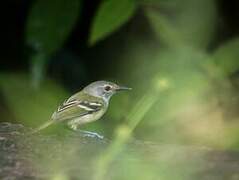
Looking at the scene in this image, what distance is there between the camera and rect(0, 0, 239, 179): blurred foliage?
782 cm

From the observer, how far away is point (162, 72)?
790cm

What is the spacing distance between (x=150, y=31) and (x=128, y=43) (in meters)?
0.21

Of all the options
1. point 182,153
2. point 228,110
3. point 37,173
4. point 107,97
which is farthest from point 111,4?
point 37,173

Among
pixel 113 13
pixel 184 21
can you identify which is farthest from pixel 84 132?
pixel 184 21

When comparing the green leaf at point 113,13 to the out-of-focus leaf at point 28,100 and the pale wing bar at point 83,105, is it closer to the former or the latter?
the pale wing bar at point 83,105

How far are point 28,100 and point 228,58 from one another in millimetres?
1526

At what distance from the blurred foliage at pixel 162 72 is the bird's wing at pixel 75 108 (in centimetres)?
27

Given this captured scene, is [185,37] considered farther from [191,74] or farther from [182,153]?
[182,153]

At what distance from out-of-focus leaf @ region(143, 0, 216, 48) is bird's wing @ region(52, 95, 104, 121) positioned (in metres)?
0.94

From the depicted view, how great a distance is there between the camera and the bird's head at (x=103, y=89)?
25.3 feet

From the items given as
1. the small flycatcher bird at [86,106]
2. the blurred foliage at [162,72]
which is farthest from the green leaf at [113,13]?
the small flycatcher bird at [86,106]

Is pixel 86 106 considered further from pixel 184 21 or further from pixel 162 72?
pixel 184 21

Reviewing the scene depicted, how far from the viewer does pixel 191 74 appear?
7.92m

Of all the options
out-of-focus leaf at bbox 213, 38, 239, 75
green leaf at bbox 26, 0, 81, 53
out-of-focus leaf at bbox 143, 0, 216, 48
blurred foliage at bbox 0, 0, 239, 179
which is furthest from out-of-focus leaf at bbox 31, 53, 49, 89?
out-of-focus leaf at bbox 213, 38, 239, 75
